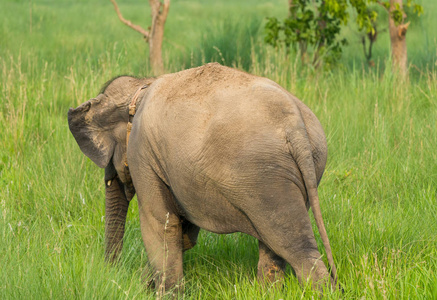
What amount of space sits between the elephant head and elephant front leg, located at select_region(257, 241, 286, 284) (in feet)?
3.47

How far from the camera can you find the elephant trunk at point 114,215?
12.7 feet

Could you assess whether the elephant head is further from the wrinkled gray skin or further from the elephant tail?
the elephant tail

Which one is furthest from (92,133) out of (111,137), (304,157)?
(304,157)

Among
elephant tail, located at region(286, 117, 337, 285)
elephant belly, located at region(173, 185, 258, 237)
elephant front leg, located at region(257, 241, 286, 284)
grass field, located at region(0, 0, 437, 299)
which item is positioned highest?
elephant tail, located at region(286, 117, 337, 285)

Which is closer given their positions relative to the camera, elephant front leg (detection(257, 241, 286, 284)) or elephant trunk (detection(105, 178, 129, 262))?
elephant front leg (detection(257, 241, 286, 284))

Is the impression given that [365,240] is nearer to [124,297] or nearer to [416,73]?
[124,297]

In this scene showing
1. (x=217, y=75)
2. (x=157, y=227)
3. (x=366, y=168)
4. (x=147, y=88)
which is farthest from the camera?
(x=366, y=168)

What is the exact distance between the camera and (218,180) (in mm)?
2898

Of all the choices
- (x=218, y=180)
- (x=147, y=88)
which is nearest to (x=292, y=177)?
(x=218, y=180)

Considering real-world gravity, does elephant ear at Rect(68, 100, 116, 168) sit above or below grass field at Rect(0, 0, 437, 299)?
above

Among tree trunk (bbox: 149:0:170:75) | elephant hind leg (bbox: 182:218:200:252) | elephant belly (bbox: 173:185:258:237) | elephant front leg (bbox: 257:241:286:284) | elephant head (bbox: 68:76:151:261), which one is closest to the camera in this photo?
elephant belly (bbox: 173:185:258:237)

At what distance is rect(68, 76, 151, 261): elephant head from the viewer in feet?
12.4

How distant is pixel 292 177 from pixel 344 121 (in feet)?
12.2

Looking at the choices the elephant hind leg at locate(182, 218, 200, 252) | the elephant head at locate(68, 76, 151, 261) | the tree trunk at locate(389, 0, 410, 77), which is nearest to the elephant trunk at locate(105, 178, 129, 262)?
the elephant head at locate(68, 76, 151, 261)
